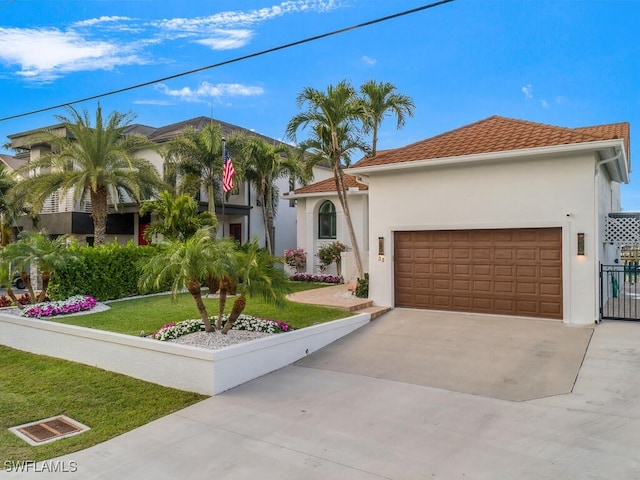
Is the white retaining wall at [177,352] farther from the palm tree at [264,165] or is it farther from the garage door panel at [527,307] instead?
the palm tree at [264,165]

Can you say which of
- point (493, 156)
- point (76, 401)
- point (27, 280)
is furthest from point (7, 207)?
point (493, 156)

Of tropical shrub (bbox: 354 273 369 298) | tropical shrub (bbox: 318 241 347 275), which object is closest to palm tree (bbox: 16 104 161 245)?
tropical shrub (bbox: 318 241 347 275)

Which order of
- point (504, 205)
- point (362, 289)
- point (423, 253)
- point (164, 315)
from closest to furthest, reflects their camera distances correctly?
point (504, 205), point (164, 315), point (423, 253), point (362, 289)

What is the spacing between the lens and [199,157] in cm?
1866

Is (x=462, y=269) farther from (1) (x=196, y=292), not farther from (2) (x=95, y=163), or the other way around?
(2) (x=95, y=163)

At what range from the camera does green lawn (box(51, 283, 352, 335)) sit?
30.6 feet

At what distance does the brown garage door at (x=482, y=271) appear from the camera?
9.79 m

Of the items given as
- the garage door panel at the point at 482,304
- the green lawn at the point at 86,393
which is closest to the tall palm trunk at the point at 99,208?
the green lawn at the point at 86,393

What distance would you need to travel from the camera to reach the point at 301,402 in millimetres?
6129

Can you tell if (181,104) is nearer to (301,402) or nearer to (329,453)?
(301,402)

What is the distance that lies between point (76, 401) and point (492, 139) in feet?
34.4

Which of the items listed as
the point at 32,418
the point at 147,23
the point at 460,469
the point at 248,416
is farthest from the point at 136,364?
the point at 147,23

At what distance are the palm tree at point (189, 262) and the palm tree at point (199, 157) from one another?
1108 centimetres

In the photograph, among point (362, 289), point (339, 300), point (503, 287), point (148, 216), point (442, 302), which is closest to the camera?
point (503, 287)
